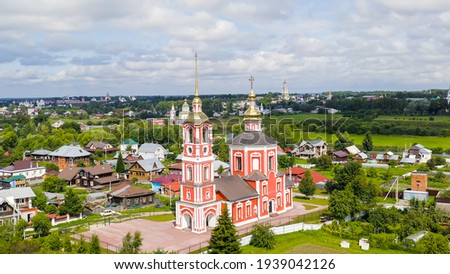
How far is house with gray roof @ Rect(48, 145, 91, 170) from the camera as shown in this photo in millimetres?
37000

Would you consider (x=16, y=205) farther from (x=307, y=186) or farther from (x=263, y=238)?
(x=307, y=186)

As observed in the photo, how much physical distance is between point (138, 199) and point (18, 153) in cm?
2023

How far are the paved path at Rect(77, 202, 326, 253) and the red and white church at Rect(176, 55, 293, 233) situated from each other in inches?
20.3

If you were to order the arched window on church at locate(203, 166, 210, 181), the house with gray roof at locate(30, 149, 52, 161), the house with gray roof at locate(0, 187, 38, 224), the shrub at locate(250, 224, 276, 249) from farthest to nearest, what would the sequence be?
the house with gray roof at locate(30, 149, 52, 161)
the house with gray roof at locate(0, 187, 38, 224)
the arched window on church at locate(203, 166, 210, 181)
the shrub at locate(250, 224, 276, 249)

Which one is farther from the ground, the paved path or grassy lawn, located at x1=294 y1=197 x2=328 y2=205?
the paved path

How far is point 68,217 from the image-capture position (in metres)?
20.7

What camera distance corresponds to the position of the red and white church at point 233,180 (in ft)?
59.8

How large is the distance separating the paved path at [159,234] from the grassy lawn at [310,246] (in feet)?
6.07

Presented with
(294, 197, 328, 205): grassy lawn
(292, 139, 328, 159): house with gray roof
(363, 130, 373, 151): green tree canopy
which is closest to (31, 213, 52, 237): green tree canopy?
(294, 197, 328, 205): grassy lawn

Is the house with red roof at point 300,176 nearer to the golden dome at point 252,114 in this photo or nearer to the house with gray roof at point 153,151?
the golden dome at point 252,114

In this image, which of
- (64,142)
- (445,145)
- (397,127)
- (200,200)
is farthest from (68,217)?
(397,127)

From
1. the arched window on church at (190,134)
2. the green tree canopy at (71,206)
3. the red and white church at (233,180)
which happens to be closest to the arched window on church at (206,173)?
the red and white church at (233,180)

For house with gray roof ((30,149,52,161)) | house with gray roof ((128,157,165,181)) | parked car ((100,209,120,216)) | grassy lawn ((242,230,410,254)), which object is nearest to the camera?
Answer: grassy lawn ((242,230,410,254))

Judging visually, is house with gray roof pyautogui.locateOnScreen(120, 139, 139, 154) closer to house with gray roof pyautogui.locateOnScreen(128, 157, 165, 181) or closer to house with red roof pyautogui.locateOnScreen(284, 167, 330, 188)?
house with gray roof pyautogui.locateOnScreen(128, 157, 165, 181)
